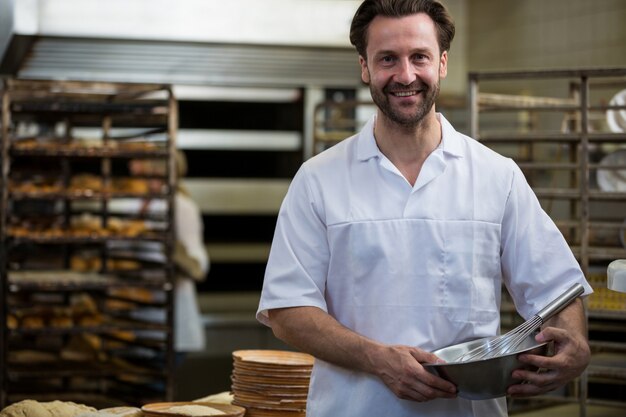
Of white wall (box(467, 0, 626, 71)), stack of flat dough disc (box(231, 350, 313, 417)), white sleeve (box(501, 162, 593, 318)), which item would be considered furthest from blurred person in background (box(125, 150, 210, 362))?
white sleeve (box(501, 162, 593, 318))

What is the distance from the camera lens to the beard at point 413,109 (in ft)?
6.86

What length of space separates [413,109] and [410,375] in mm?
521

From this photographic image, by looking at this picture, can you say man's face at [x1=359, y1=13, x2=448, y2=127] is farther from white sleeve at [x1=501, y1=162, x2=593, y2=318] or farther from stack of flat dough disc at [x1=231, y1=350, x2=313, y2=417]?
stack of flat dough disc at [x1=231, y1=350, x2=313, y2=417]

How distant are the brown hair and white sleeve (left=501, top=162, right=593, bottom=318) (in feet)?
1.10

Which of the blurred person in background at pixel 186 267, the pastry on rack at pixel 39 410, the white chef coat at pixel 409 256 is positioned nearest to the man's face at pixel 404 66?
the white chef coat at pixel 409 256

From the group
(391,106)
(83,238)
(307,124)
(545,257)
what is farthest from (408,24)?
(307,124)

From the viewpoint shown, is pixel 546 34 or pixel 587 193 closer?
pixel 587 193

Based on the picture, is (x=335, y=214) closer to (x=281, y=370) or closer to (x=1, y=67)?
(x=281, y=370)

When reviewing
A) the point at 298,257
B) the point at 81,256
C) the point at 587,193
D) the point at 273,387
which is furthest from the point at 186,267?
the point at 298,257

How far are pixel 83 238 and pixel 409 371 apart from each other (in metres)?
3.25

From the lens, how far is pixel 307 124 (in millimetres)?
6812

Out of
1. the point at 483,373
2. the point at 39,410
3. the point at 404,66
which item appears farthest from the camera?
the point at 39,410

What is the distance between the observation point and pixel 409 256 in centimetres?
212

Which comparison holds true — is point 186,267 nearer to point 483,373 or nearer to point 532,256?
point 532,256
